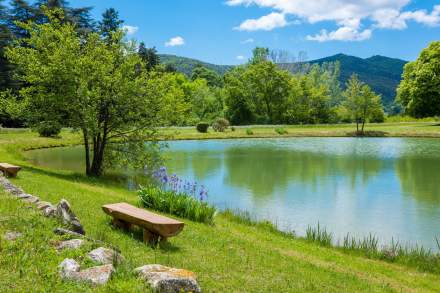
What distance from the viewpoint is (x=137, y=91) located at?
17.9m

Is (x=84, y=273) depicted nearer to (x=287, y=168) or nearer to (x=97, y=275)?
(x=97, y=275)

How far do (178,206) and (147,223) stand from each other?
370 centimetres

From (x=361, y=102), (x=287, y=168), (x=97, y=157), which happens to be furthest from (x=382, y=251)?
(x=361, y=102)

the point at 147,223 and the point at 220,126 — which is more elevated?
the point at 220,126

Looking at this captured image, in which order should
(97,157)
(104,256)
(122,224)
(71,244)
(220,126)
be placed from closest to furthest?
(104,256), (71,244), (122,224), (97,157), (220,126)

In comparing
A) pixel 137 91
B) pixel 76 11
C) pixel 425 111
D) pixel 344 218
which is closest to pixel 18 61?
pixel 137 91

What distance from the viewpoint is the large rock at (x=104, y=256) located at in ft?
17.7

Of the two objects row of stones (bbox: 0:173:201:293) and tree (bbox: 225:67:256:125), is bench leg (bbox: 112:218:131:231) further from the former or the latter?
tree (bbox: 225:67:256:125)

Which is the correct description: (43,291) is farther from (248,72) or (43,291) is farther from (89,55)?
(248,72)

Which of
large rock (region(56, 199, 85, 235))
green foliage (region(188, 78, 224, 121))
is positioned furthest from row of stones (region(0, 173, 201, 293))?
green foliage (region(188, 78, 224, 121))

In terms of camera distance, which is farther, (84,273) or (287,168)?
(287,168)

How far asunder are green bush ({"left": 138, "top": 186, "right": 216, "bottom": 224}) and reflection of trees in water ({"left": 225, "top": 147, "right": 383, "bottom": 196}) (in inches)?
272

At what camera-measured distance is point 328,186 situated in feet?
64.3

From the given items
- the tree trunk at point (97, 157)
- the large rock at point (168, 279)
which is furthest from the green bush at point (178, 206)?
the tree trunk at point (97, 157)
